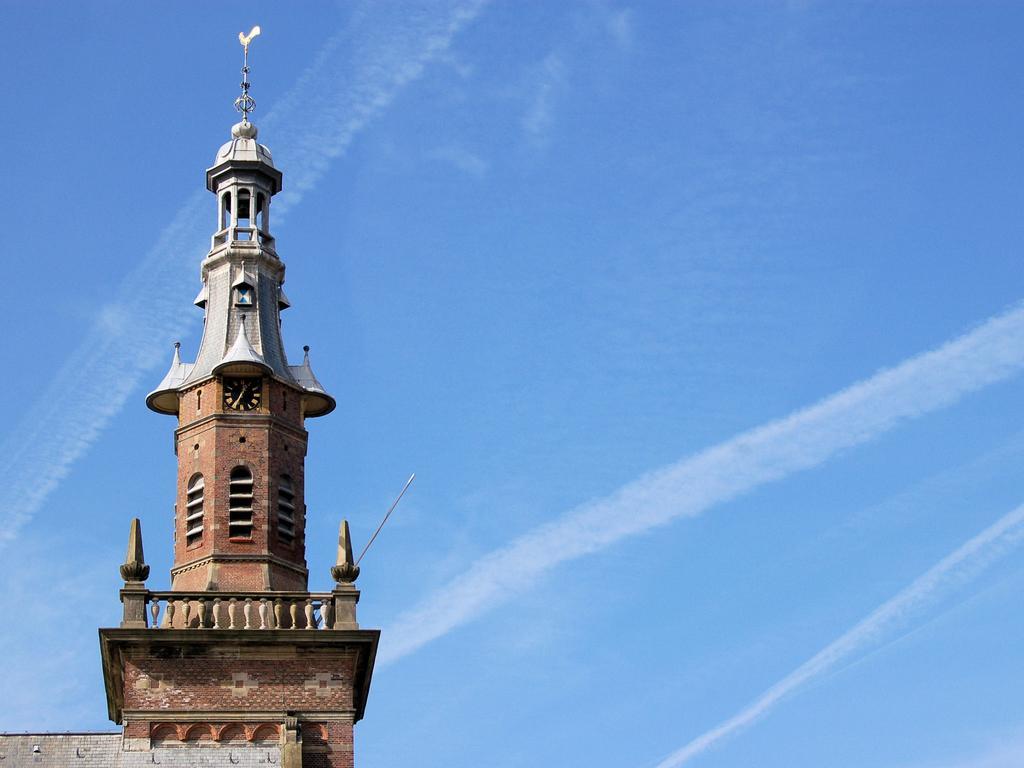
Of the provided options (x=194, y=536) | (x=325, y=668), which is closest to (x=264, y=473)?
(x=194, y=536)

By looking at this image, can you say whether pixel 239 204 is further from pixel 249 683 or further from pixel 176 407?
pixel 249 683

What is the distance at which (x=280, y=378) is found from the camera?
200 ft

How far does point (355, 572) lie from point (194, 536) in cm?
490

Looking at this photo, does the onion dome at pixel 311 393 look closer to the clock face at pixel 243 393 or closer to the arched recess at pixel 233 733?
the clock face at pixel 243 393

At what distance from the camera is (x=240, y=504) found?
58.8m

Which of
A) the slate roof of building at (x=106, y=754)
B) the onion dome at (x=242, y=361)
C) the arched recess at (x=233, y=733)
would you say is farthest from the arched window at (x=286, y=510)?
the slate roof of building at (x=106, y=754)

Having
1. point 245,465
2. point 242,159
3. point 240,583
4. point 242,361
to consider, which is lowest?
point 240,583

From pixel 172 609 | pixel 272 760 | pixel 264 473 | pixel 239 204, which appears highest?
pixel 239 204

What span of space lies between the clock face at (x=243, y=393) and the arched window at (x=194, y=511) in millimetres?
2358

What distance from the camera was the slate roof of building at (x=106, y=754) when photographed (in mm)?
54250

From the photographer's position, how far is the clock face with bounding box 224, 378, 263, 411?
198 ft

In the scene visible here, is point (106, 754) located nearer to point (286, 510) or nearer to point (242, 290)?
point (286, 510)

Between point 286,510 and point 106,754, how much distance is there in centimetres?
853

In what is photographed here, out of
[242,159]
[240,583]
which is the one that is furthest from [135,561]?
[242,159]
